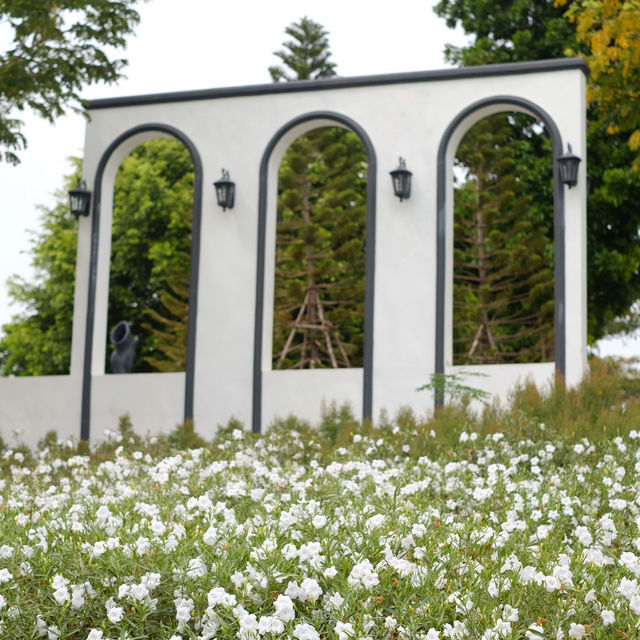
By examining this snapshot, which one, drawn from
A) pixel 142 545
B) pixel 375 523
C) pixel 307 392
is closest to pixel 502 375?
pixel 307 392

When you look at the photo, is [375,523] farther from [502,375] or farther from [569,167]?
[569,167]

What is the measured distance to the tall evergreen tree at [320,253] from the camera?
18.6m

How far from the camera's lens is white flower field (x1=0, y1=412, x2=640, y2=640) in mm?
3186

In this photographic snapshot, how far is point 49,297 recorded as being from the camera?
24.5 m

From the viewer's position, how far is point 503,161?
55.6ft

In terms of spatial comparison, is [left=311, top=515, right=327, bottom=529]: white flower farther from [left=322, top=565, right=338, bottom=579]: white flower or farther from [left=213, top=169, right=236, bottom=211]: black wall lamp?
[left=213, top=169, right=236, bottom=211]: black wall lamp

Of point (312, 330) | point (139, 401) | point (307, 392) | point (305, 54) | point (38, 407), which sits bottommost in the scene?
point (38, 407)

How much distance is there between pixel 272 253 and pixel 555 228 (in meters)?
3.28

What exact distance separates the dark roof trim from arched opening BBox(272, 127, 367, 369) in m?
6.72

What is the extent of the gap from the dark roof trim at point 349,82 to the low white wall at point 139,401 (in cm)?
326

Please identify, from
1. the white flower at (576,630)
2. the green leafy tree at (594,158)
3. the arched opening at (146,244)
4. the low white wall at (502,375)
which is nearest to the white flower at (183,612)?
the white flower at (576,630)

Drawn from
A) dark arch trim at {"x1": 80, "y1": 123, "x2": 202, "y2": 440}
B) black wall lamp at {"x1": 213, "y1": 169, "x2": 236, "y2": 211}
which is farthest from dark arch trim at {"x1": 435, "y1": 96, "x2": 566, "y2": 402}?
dark arch trim at {"x1": 80, "y1": 123, "x2": 202, "y2": 440}

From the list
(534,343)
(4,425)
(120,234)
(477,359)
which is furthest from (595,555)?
(120,234)

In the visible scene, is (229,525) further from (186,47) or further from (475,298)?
(475,298)
